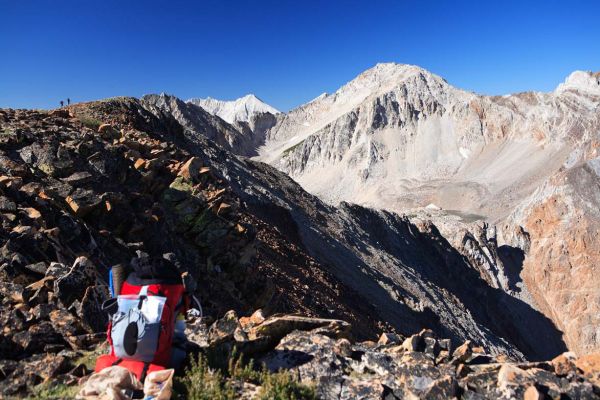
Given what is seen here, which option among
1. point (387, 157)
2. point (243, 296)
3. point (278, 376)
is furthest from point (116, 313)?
point (387, 157)

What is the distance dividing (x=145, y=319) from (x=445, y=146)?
402 ft

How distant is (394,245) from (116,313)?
41567mm

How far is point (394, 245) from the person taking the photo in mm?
44594

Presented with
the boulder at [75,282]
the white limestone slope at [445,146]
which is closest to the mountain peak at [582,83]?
the white limestone slope at [445,146]

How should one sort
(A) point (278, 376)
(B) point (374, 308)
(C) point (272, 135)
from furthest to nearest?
1. (C) point (272, 135)
2. (B) point (374, 308)
3. (A) point (278, 376)

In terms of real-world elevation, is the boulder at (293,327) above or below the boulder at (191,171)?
below

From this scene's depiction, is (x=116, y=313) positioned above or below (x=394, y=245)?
below

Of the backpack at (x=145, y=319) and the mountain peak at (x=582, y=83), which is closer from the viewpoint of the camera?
the backpack at (x=145, y=319)

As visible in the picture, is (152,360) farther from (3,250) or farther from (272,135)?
(272,135)

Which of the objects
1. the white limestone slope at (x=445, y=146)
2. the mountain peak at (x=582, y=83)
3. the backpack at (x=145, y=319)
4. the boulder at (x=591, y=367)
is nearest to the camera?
the backpack at (x=145, y=319)

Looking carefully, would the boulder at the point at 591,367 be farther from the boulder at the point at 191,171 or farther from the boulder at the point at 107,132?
the boulder at the point at 107,132

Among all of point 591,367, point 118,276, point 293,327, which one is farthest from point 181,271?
point 591,367

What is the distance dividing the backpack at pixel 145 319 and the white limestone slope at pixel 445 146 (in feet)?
282

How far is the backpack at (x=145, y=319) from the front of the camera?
4.57 metres
